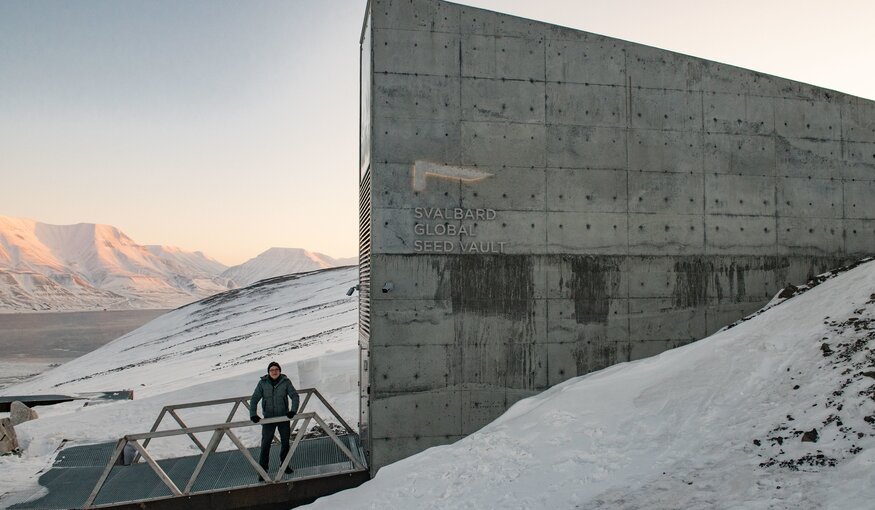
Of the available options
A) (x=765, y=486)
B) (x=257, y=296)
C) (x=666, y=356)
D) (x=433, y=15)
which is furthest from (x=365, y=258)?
(x=257, y=296)

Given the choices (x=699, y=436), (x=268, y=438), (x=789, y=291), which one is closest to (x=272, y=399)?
(x=268, y=438)

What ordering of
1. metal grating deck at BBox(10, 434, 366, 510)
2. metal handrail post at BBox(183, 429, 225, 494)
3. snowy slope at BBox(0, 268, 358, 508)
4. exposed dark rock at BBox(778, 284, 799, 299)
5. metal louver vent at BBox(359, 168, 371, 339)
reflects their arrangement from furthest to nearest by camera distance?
snowy slope at BBox(0, 268, 358, 508)
metal louver vent at BBox(359, 168, 371, 339)
exposed dark rock at BBox(778, 284, 799, 299)
metal grating deck at BBox(10, 434, 366, 510)
metal handrail post at BBox(183, 429, 225, 494)

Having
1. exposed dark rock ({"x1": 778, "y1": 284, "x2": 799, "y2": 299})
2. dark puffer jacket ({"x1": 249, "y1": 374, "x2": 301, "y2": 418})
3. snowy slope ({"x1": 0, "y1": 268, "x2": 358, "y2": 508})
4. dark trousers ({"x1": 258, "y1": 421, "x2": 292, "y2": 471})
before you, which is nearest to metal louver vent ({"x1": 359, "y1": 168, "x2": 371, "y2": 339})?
dark puffer jacket ({"x1": 249, "y1": 374, "x2": 301, "y2": 418})

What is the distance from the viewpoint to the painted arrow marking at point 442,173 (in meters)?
9.60

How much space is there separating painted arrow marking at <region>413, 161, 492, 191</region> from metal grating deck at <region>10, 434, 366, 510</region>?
4611 mm

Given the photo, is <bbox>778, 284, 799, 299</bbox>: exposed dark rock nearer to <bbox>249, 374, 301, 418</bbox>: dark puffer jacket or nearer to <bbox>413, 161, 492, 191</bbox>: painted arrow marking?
<bbox>413, 161, 492, 191</bbox>: painted arrow marking

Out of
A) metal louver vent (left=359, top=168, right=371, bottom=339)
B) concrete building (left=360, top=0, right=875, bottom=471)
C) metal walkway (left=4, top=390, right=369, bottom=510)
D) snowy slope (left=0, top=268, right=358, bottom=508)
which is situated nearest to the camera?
metal walkway (left=4, top=390, right=369, bottom=510)

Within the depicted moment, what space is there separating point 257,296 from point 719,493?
5916 centimetres

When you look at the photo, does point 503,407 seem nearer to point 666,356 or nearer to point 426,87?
point 666,356

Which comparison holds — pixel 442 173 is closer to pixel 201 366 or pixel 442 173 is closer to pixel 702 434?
pixel 702 434

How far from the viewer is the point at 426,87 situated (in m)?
9.68

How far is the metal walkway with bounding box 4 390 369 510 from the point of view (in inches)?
323

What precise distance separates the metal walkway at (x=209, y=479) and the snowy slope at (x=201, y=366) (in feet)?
2.68

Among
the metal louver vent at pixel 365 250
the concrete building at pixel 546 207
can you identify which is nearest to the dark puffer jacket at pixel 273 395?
the concrete building at pixel 546 207
